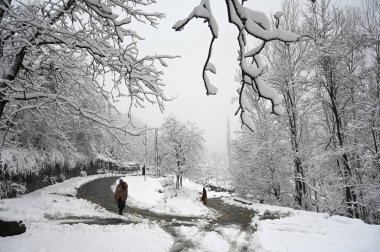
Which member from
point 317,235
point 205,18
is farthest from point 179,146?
point 205,18

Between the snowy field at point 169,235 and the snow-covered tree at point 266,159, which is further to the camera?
the snow-covered tree at point 266,159

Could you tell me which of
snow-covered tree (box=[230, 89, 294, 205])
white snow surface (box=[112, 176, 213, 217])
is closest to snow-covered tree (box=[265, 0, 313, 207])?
snow-covered tree (box=[230, 89, 294, 205])

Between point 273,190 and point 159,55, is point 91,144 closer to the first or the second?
point 273,190

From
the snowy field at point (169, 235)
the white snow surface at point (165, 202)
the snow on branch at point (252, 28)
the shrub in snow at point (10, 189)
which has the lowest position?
the white snow surface at point (165, 202)

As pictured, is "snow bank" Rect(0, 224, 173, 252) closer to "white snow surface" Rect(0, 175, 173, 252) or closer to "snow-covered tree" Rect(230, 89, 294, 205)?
"white snow surface" Rect(0, 175, 173, 252)

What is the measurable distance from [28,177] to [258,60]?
791 inches

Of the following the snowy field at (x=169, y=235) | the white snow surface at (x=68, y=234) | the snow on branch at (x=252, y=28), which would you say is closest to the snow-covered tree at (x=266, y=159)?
the snowy field at (x=169, y=235)

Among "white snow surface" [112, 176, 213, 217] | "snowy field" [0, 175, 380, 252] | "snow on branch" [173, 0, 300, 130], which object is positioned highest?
"snow on branch" [173, 0, 300, 130]

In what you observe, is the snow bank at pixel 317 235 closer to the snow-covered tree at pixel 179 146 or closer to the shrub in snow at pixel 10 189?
the shrub in snow at pixel 10 189

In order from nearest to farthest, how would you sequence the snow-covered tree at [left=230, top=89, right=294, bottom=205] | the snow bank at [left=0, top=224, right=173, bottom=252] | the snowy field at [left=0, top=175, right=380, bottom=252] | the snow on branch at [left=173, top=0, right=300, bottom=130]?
the snow on branch at [left=173, top=0, right=300, bottom=130], the snow bank at [left=0, top=224, right=173, bottom=252], the snowy field at [left=0, top=175, right=380, bottom=252], the snow-covered tree at [left=230, top=89, right=294, bottom=205]

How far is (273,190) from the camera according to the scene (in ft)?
78.9

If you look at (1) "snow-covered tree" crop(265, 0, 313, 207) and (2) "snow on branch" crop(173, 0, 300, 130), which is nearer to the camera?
(2) "snow on branch" crop(173, 0, 300, 130)

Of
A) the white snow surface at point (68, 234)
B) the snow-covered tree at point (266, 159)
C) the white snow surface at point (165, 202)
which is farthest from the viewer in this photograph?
the snow-covered tree at point (266, 159)

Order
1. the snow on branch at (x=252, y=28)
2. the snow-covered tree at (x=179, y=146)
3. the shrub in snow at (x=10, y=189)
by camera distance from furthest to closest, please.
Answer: the snow-covered tree at (x=179, y=146)
the shrub in snow at (x=10, y=189)
the snow on branch at (x=252, y=28)
